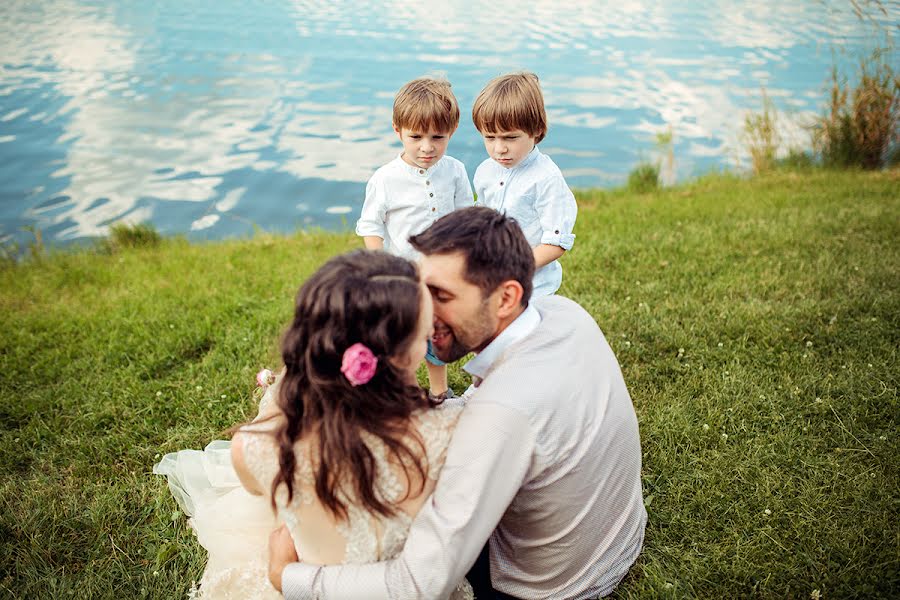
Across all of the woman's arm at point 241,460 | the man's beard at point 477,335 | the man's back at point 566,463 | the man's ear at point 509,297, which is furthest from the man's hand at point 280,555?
the man's ear at point 509,297

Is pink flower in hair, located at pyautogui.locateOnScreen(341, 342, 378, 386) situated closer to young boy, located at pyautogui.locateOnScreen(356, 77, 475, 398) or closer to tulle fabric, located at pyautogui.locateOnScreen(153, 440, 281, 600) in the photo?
tulle fabric, located at pyautogui.locateOnScreen(153, 440, 281, 600)

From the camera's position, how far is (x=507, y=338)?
2508mm

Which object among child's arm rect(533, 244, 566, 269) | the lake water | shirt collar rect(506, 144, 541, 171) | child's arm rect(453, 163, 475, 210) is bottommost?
the lake water

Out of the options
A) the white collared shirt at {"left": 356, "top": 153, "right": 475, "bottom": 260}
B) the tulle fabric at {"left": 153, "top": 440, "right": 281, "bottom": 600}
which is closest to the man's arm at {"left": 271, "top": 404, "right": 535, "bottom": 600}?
the tulle fabric at {"left": 153, "top": 440, "right": 281, "bottom": 600}

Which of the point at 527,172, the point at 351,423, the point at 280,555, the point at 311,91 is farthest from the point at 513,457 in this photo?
the point at 311,91

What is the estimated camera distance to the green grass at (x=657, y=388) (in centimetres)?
307

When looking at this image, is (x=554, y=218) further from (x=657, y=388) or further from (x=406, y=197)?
(x=657, y=388)

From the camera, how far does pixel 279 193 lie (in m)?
10.3

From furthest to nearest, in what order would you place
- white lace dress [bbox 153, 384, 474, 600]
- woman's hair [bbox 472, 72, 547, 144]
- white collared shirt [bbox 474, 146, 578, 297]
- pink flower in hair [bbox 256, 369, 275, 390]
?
1. white collared shirt [bbox 474, 146, 578, 297]
2. woman's hair [bbox 472, 72, 547, 144]
3. pink flower in hair [bbox 256, 369, 275, 390]
4. white lace dress [bbox 153, 384, 474, 600]

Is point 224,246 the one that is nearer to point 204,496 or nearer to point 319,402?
point 204,496

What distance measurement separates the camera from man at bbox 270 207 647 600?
6.74ft

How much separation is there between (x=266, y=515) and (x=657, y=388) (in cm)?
251

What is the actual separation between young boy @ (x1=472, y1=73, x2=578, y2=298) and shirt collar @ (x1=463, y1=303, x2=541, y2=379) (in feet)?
3.74

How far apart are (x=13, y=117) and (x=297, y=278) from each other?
9.78m
